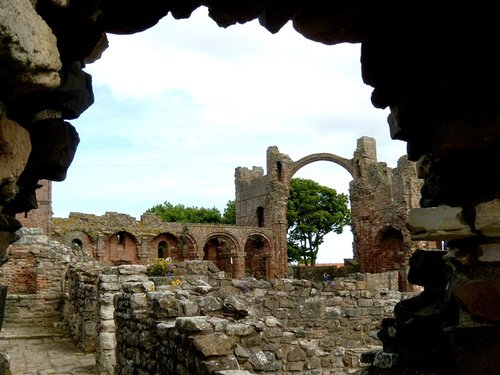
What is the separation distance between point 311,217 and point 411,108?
47.3 metres

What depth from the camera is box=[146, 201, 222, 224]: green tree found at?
5719 centimetres

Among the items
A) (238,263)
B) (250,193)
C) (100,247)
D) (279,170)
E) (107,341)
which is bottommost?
(107,341)

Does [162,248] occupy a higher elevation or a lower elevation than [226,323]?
higher

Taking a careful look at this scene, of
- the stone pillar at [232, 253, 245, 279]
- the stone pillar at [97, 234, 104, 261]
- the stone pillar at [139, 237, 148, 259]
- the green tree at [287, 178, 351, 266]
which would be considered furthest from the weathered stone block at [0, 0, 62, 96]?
the green tree at [287, 178, 351, 266]

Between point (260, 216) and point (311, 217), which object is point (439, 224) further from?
point (311, 217)

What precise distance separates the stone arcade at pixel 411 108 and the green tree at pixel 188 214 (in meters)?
53.6

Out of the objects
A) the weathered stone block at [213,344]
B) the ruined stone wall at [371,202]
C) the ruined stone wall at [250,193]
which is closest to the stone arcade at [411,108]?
the weathered stone block at [213,344]

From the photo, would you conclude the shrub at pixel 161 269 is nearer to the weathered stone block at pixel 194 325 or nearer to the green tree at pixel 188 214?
the weathered stone block at pixel 194 325

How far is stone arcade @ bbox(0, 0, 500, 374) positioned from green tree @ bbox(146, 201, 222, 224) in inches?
2112

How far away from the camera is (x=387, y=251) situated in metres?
31.8

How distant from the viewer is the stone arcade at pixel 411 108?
2273mm

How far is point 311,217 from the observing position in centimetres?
4978

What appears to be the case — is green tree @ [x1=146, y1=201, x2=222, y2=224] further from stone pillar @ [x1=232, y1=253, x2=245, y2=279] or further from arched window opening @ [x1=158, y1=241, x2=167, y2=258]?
stone pillar @ [x1=232, y1=253, x2=245, y2=279]

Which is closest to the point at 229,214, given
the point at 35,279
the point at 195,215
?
the point at 195,215
